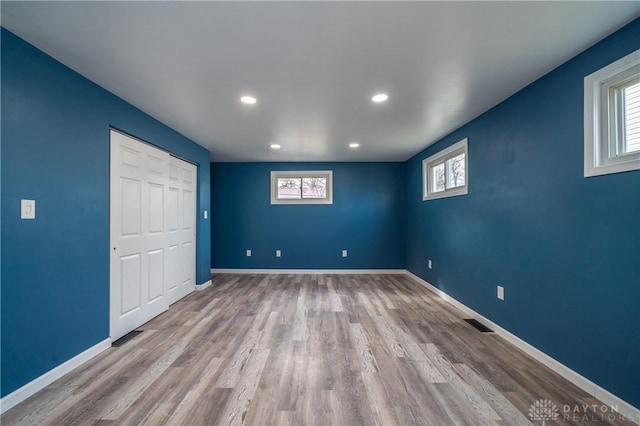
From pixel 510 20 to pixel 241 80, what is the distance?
1.88 meters

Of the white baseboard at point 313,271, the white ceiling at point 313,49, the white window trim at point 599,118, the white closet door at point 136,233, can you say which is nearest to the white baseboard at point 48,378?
the white closet door at point 136,233

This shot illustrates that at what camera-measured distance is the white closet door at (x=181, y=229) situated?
358cm

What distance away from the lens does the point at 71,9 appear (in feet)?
4.78

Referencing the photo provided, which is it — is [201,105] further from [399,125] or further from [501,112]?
[501,112]

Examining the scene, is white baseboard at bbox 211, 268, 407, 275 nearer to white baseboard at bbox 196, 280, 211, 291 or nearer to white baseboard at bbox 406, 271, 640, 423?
white baseboard at bbox 196, 280, 211, 291

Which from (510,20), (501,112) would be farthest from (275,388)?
(501,112)

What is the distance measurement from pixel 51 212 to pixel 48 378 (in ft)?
3.86

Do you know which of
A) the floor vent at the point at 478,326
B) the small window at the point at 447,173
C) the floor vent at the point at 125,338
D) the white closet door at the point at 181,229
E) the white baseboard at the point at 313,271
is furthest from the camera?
the white baseboard at the point at 313,271

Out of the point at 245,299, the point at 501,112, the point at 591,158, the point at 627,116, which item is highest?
the point at 501,112

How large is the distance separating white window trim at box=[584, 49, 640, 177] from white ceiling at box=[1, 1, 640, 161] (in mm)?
239

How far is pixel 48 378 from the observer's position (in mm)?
1877
